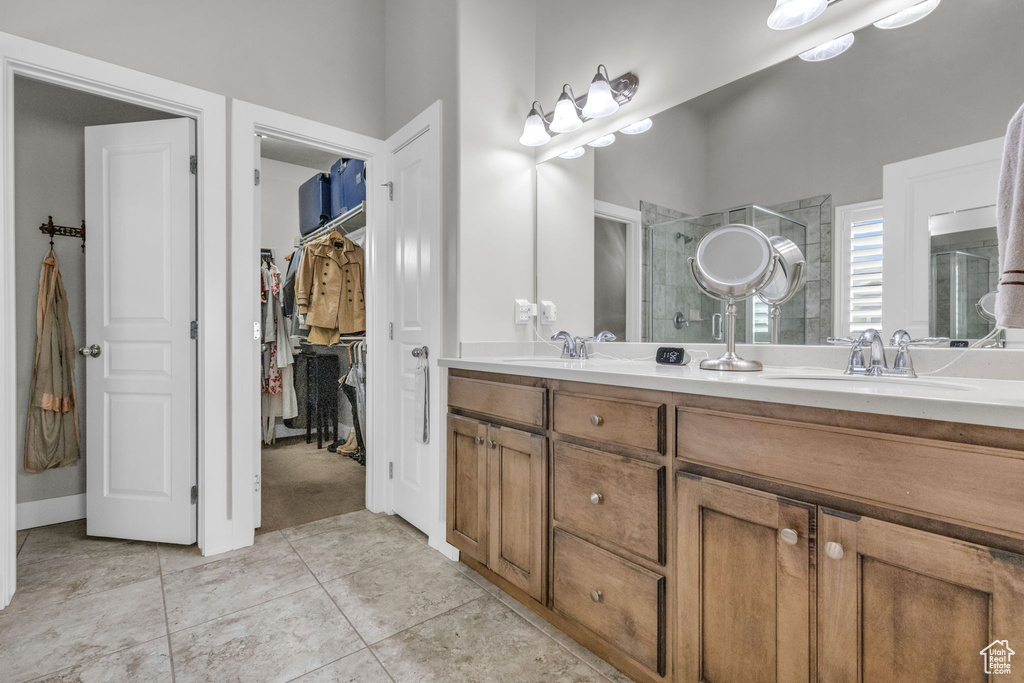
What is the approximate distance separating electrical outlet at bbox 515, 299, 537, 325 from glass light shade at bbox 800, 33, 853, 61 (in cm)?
137

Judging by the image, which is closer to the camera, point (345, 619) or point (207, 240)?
point (345, 619)

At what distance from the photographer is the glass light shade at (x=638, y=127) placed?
6.34ft

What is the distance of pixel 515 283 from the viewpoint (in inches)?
90.8

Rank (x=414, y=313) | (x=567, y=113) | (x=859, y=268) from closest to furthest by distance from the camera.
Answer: (x=859, y=268) < (x=567, y=113) < (x=414, y=313)

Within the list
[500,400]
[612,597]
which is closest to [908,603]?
[612,597]

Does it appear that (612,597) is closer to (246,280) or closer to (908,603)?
(908,603)

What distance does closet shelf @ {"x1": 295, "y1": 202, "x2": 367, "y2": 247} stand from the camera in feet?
10.8

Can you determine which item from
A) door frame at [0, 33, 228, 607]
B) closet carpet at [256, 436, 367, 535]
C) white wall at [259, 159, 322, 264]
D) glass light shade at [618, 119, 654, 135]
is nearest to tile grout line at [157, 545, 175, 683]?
door frame at [0, 33, 228, 607]

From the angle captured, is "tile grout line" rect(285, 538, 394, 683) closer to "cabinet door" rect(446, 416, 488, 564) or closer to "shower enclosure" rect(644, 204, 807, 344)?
"cabinet door" rect(446, 416, 488, 564)

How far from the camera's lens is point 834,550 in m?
0.88

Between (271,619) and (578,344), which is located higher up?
(578,344)

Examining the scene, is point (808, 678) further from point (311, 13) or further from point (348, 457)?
point (348, 457)

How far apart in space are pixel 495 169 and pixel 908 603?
2033 millimetres

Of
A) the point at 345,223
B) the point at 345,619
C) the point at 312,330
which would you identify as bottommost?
the point at 345,619
